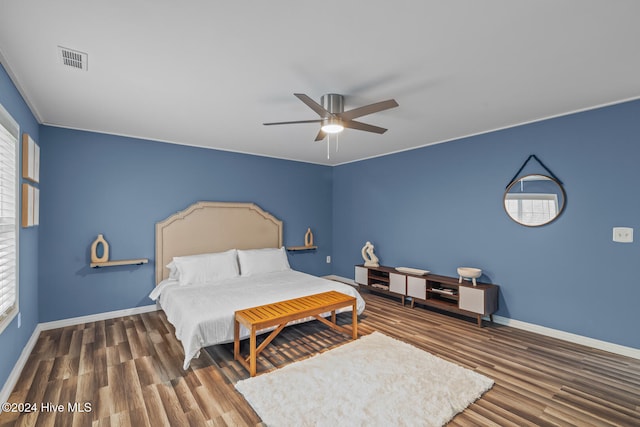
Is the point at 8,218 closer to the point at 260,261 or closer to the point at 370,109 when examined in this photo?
the point at 260,261

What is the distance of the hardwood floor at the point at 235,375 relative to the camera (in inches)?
80.3

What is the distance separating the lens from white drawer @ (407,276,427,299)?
425cm

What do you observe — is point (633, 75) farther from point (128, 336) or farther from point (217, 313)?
point (128, 336)

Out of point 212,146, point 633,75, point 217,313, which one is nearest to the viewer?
point 633,75

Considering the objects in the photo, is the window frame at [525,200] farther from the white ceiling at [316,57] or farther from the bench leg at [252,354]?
the bench leg at [252,354]

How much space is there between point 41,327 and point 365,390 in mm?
3894

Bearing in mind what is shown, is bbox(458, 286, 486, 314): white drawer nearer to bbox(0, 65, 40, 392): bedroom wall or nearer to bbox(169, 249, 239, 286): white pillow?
bbox(169, 249, 239, 286): white pillow

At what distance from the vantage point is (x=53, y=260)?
3580 millimetres

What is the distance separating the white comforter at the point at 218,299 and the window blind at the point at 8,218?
49.8 inches

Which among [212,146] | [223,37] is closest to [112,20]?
[223,37]

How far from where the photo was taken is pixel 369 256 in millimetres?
5418

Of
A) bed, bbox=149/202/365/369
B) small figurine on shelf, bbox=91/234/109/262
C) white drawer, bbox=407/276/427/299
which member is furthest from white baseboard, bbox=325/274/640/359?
small figurine on shelf, bbox=91/234/109/262

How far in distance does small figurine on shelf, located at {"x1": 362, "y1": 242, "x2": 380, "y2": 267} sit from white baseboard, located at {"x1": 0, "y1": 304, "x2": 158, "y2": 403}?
3.42m

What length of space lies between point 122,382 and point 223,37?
280cm
